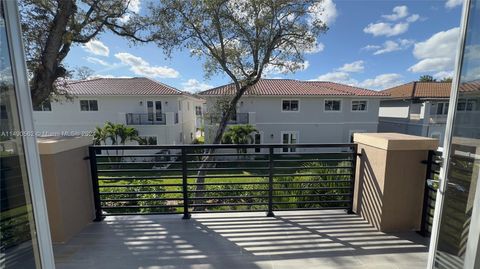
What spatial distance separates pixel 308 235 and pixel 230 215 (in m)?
0.97

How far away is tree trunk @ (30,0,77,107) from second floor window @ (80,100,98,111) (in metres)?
11.4

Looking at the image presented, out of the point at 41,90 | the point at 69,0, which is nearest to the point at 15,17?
the point at 69,0

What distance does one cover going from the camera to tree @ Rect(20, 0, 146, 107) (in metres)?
3.66

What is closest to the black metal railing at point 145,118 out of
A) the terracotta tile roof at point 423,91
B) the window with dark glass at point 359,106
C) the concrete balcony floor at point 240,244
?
the concrete balcony floor at point 240,244

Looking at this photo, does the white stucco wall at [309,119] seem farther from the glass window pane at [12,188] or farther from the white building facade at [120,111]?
the glass window pane at [12,188]

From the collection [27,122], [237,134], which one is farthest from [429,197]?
[237,134]

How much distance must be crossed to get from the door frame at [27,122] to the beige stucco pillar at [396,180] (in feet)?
9.32

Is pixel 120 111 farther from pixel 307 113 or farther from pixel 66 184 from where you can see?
pixel 66 184

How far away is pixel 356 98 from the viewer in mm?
14172

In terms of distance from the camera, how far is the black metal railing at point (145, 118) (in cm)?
1363

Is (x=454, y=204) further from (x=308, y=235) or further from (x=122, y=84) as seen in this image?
(x=122, y=84)

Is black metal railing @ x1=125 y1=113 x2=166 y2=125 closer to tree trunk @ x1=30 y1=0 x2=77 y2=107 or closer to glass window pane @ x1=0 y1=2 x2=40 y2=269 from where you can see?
tree trunk @ x1=30 y1=0 x2=77 y2=107

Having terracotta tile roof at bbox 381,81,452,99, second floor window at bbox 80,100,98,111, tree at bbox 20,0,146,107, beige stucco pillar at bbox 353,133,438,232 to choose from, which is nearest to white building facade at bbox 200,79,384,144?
terracotta tile roof at bbox 381,81,452,99

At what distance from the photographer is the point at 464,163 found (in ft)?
4.23
